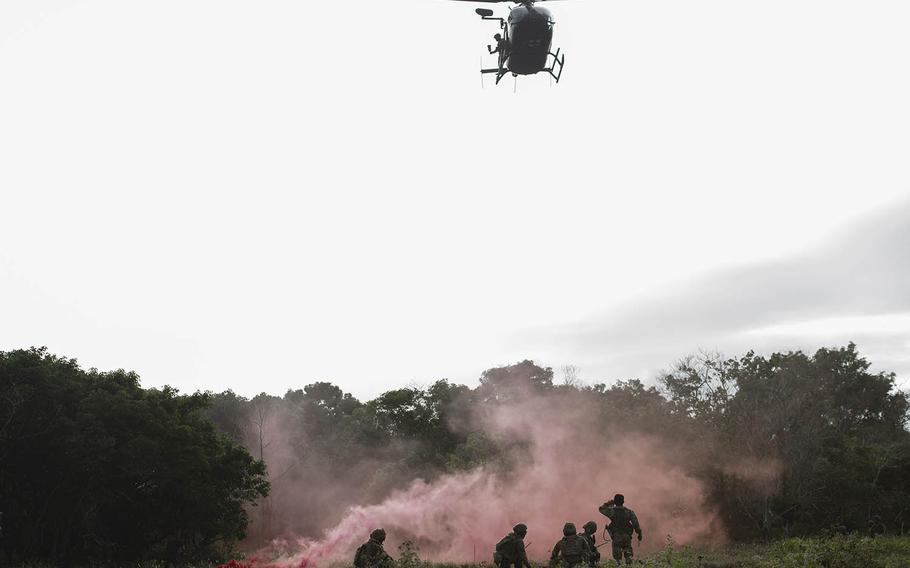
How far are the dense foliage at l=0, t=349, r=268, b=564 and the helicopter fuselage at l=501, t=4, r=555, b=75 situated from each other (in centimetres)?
1947

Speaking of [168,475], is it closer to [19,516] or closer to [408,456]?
[19,516]

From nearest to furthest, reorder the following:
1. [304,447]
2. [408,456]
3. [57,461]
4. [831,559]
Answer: [831,559], [57,461], [408,456], [304,447]

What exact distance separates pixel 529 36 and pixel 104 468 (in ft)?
72.1

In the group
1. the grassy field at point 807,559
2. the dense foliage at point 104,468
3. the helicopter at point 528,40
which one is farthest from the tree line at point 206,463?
the helicopter at point 528,40

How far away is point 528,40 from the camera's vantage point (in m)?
19.8

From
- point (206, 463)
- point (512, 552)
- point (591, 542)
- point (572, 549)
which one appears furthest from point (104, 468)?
point (572, 549)

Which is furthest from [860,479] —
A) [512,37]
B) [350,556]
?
[512,37]

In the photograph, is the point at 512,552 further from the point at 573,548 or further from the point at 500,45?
the point at 500,45

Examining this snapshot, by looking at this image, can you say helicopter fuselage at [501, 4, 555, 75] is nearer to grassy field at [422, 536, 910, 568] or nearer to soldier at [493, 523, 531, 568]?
soldier at [493, 523, 531, 568]

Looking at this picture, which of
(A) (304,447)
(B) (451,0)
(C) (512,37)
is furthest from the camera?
(A) (304,447)

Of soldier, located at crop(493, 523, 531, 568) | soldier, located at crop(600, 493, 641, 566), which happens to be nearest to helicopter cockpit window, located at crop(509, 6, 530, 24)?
soldier, located at crop(600, 493, 641, 566)

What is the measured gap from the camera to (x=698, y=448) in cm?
3069

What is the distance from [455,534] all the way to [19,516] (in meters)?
16.9

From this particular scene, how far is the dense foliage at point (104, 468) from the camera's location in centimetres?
2641
